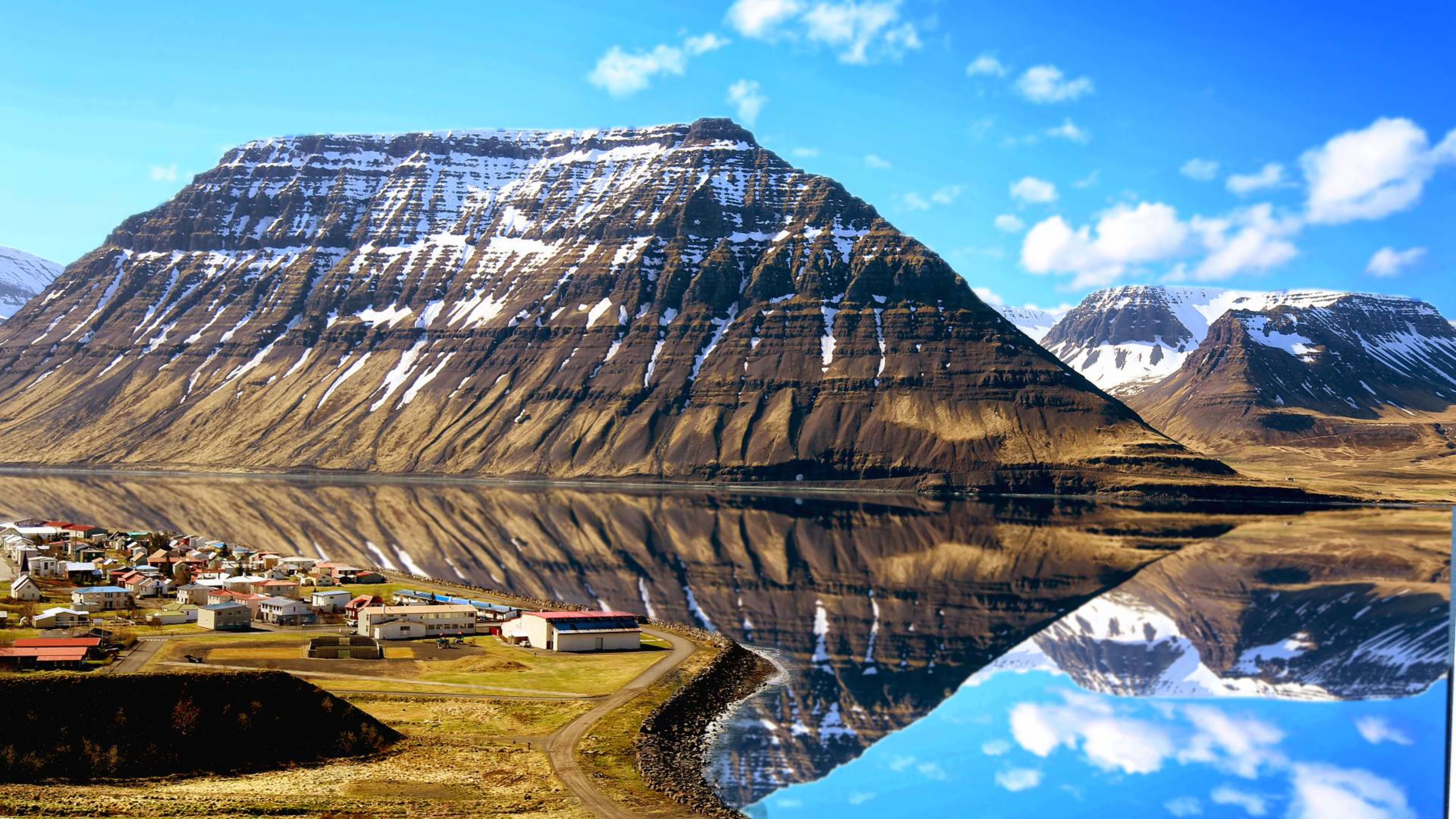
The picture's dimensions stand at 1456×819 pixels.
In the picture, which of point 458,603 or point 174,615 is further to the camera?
point 458,603

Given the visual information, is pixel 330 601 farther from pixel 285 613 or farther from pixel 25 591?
pixel 25 591

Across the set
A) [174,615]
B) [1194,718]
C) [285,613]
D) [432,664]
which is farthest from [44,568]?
[1194,718]

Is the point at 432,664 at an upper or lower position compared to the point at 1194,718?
upper

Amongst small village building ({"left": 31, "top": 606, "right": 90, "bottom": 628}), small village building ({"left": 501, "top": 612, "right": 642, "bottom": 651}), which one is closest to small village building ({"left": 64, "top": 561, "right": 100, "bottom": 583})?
small village building ({"left": 31, "top": 606, "right": 90, "bottom": 628})

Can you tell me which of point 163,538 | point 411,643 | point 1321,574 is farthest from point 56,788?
point 1321,574

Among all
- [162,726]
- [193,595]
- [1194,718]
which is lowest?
[1194,718]

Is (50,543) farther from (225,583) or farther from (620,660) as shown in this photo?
(620,660)
